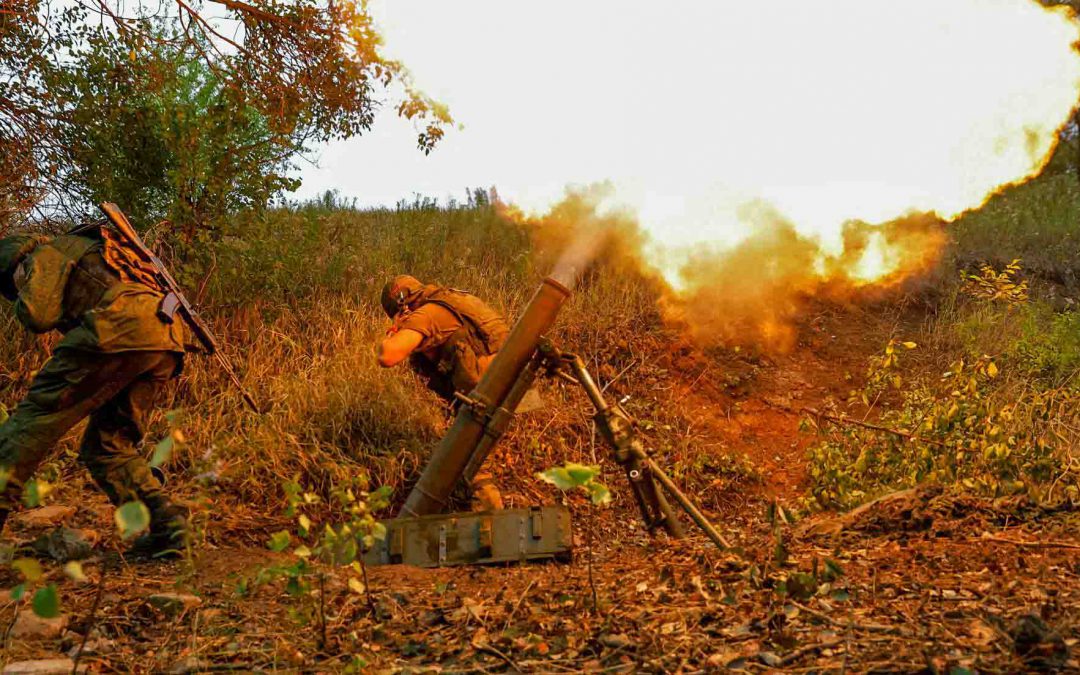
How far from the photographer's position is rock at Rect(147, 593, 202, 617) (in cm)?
410

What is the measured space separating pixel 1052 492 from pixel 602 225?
389cm

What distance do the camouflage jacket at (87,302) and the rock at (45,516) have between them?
1371 millimetres

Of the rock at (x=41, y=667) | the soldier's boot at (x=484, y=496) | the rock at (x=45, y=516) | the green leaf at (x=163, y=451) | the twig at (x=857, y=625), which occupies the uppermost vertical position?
the green leaf at (x=163, y=451)

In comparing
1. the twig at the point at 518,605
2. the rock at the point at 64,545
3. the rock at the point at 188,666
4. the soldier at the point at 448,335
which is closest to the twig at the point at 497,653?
the twig at the point at 518,605

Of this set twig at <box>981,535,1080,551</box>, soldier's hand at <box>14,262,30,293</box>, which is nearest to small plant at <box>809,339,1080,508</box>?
twig at <box>981,535,1080,551</box>

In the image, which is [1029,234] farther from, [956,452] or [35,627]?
[35,627]

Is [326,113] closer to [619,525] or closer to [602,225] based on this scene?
[602,225]

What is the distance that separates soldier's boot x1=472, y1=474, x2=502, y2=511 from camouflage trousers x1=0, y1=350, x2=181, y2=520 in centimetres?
187

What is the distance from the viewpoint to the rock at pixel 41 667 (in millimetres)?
3346

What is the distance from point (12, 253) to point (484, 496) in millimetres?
3078

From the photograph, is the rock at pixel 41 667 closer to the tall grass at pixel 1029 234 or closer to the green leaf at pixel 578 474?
the green leaf at pixel 578 474

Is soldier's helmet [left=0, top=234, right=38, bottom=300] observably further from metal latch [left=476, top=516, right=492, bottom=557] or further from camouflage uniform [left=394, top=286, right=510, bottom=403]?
metal latch [left=476, top=516, right=492, bottom=557]

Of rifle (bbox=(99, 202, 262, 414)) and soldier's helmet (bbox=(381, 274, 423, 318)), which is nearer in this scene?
rifle (bbox=(99, 202, 262, 414))

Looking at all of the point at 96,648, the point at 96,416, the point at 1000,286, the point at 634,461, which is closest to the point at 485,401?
the point at 634,461
